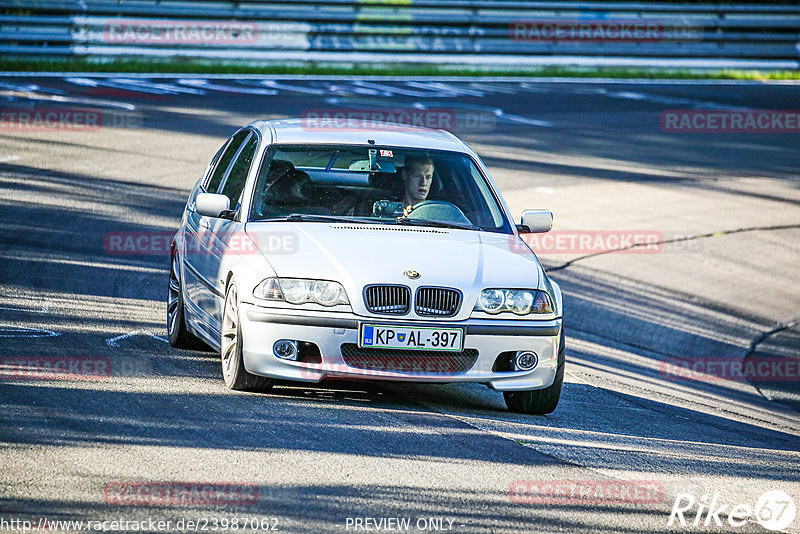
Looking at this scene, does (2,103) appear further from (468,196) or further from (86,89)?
(468,196)

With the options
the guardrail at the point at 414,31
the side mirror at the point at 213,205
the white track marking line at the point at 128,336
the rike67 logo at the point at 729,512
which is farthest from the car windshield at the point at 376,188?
the guardrail at the point at 414,31

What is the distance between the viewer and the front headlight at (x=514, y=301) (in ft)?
22.0

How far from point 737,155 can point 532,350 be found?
14474 mm

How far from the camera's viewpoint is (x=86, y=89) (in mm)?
20672

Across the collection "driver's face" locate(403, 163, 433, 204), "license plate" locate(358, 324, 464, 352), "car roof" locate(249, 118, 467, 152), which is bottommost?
"license plate" locate(358, 324, 464, 352)

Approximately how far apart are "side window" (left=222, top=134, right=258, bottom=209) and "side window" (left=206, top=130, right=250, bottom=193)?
0.63 ft

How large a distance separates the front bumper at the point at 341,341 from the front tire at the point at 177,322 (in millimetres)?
1649

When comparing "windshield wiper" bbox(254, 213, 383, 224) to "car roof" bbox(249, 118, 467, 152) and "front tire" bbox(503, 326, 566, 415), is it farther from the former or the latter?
"front tire" bbox(503, 326, 566, 415)

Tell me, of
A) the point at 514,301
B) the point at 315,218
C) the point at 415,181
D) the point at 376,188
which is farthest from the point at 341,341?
the point at 415,181

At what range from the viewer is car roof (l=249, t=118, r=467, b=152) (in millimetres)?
7934

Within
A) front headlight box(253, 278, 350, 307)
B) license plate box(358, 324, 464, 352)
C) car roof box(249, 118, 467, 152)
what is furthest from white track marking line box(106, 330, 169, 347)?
license plate box(358, 324, 464, 352)

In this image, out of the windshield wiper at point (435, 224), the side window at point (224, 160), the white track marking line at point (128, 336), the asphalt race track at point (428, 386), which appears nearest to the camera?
the asphalt race track at point (428, 386)

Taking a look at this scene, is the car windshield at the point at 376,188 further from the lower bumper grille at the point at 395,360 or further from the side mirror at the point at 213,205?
the lower bumper grille at the point at 395,360

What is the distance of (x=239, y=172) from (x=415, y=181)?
47.1 inches
